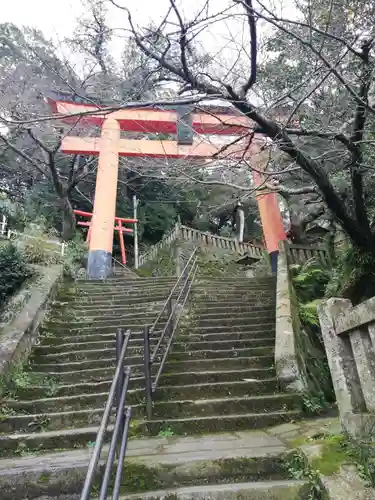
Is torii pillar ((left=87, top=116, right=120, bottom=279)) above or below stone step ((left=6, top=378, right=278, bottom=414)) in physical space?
above

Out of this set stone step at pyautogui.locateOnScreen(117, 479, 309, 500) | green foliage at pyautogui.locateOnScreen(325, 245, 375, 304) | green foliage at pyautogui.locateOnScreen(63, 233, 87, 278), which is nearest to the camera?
stone step at pyautogui.locateOnScreen(117, 479, 309, 500)

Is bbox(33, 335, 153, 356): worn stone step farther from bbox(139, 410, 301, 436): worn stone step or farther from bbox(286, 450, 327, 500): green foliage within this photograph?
bbox(286, 450, 327, 500): green foliage

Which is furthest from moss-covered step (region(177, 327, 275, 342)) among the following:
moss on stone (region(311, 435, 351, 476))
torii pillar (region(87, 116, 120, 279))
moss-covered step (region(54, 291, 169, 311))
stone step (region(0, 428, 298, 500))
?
torii pillar (region(87, 116, 120, 279))

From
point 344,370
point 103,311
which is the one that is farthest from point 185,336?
point 344,370

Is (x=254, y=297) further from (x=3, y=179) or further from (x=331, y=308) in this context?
(x=3, y=179)

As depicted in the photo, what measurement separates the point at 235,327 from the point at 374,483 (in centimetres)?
422

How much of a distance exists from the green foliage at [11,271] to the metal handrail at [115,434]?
487 centimetres

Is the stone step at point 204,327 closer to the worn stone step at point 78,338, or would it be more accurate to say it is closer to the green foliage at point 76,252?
the worn stone step at point 78,338

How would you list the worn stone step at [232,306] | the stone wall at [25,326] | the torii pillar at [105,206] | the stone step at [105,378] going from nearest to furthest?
the stone step at [105,378] → the stone wall at [25,326] → the worn stone step at [232,306] → the torii pillar at [105,206]

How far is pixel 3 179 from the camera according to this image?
64.7ft

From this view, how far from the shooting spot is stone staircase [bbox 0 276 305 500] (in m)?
2.80

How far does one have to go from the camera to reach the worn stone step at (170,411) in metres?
4.06

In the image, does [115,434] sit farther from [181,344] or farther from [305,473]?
[181,344]

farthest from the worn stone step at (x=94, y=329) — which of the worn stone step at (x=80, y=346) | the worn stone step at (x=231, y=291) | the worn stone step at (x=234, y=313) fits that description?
the worn stone step at (x=231, y=291)
